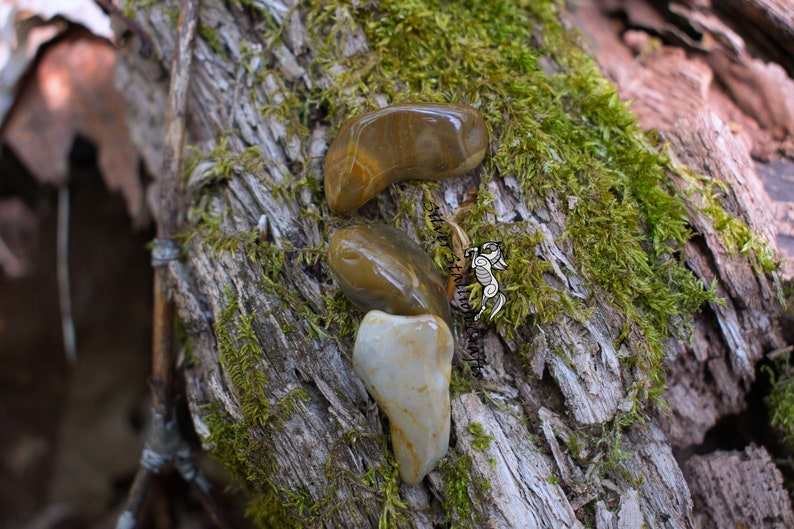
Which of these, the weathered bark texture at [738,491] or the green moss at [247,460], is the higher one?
the weathered bark texture at [738,491]

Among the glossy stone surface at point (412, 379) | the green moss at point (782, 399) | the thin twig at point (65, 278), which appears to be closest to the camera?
the glossy stone surface at point (412, 379)

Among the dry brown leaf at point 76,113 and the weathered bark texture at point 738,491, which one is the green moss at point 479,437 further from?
the dry brown leaf at point 76,113

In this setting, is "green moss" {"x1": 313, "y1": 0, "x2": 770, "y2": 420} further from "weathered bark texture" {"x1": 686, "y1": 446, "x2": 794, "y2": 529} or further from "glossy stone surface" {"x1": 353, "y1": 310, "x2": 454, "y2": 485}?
"weathered bark texture" {"x1": 686, "y1": 446, "x2": 794, "y2": 529}

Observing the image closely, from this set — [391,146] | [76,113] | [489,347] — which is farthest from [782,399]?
[76,113]

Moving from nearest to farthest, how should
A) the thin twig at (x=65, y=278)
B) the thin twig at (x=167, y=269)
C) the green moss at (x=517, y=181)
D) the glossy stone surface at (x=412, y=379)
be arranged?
the glossy stone surface at (x=412, y=379)
the green moss at (x=517, y=181)
the thin twig at (x=167, y=269)
the thin twig at (x=65, y=278)

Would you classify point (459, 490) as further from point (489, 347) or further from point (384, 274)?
point (384, 274)

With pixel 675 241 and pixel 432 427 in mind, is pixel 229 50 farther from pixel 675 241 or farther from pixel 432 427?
pixel 675 241

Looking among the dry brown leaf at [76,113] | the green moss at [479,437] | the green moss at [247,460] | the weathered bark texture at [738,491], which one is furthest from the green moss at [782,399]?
the dry brown leaf at [76,113]
